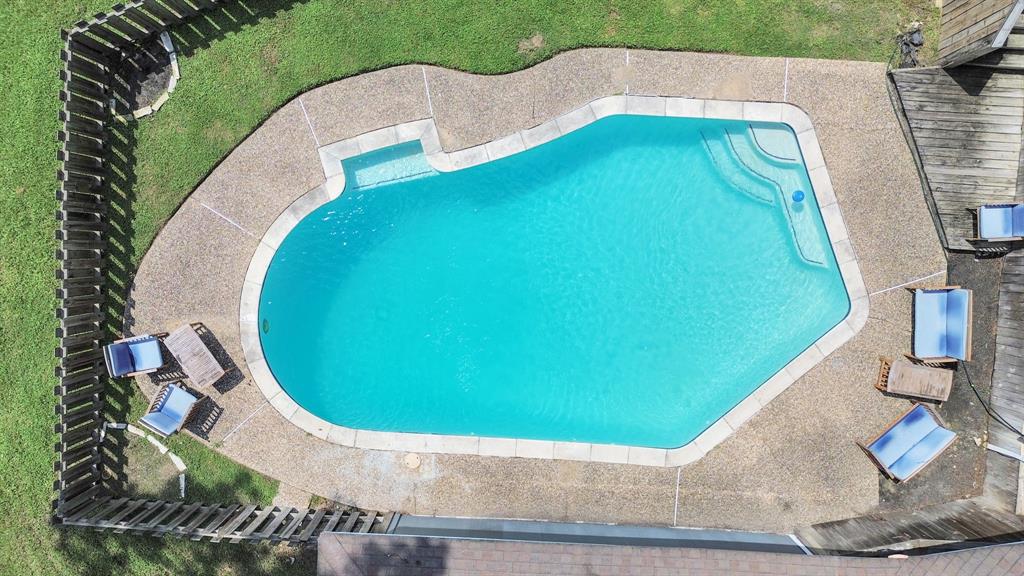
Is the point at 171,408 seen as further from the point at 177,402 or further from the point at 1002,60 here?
the point at 1002,60

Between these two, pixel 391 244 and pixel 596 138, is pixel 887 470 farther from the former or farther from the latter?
pixel 391 244

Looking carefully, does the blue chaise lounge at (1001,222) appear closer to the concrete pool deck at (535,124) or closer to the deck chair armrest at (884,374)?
the concrete pool deck at (535,124)

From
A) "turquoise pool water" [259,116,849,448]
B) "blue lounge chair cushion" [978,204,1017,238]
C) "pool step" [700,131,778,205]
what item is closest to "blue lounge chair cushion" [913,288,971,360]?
"blue lounge chair cushion" [978,204,1017,238]

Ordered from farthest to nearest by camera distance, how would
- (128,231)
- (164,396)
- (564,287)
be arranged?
(564,287) < (128,231) < (164,396)

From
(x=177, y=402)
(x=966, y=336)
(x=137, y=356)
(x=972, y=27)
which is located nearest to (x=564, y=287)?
(x=966, y=336)

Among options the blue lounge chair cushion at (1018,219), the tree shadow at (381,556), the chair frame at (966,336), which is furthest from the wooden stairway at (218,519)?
the blue lounge chair cushion at (1018,219)

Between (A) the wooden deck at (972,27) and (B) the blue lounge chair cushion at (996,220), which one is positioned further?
(B) the blue lounge chair cushion at (996,220)
